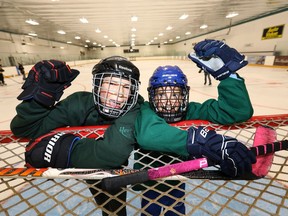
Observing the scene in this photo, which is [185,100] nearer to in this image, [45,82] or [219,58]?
[219,58]

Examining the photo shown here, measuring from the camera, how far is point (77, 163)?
0.86m

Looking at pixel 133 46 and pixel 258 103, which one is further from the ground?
pixel 133 46

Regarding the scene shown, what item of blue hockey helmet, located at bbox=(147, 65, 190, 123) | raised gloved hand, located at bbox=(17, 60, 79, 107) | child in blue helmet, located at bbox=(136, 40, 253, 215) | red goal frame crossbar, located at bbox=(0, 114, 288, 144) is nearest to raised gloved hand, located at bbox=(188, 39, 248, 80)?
child in blue helmet, located at bbox=(136, 40, 253, 215)

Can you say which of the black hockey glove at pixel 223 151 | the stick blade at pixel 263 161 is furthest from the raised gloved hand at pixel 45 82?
the stick blade at pixel 263 161

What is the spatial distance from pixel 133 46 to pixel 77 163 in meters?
36.8

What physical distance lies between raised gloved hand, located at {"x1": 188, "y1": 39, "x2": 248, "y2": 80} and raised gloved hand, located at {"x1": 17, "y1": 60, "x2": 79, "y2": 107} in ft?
2.99

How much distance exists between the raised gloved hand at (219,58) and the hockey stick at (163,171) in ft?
1.70

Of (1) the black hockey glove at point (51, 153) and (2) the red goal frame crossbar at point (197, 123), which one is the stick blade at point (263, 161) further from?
(1) the black hockey glove at point (51, 153)

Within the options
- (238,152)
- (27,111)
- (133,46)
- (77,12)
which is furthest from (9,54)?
(133,46)

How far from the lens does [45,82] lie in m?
1.11

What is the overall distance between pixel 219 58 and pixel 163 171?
84cm

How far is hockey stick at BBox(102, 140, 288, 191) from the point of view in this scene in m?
0.57

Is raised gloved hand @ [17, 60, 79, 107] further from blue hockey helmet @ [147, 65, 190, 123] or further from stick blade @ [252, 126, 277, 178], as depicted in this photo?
stick blade @ [252, 126, 277, 178]

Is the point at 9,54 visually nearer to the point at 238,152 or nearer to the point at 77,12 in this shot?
the point at 77,12
